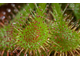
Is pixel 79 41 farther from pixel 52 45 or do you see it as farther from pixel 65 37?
pixel 52 45

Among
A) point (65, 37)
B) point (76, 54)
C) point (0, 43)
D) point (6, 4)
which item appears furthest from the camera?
point (6, 4)

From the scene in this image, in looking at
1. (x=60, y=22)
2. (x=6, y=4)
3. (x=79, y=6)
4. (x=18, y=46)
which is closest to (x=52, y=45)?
(x=60, y=22)

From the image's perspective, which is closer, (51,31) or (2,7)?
(51,31)

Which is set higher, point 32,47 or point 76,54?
point 32,47

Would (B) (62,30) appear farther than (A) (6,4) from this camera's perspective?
No

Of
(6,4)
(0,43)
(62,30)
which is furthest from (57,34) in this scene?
(6,4)

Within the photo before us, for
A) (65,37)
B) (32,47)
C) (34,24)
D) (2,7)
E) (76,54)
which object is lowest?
(76,54)

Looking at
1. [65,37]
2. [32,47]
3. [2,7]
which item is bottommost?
[32,47]

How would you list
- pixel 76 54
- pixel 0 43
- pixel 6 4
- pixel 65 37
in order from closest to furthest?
pixel 65 37
pixel 76 54
pixel 0 43
pixel 6 4

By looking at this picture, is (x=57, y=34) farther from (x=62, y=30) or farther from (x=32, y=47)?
(x=32, y=47)
